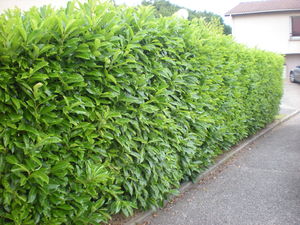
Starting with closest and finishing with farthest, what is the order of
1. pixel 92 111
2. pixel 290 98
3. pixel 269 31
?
pixel 92 111
pixel 290 98
pixel 269 31

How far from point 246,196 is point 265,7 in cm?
2781

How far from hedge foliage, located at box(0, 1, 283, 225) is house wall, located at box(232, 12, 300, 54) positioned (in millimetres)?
25777

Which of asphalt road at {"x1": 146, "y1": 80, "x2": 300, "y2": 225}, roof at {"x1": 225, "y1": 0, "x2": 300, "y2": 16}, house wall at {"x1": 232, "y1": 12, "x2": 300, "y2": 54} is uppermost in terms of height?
roof at {"x1": 225, "y1": 0, "x2": 300, "y2": 16}

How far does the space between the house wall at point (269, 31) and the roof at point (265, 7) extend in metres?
0.49

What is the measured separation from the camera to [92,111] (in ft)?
10.6

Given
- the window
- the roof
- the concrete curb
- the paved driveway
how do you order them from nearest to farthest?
the concrete curb, the paved driveway, the roof, the window

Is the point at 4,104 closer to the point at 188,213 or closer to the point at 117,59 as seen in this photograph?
the point at 117,59

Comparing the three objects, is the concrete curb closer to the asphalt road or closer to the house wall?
the asphalt road

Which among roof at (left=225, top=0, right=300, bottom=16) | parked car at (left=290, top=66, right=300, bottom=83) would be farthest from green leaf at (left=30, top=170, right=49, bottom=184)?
roof at (left=225, top=0, right=300, bottom=16)

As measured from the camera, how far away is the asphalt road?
4332 mm

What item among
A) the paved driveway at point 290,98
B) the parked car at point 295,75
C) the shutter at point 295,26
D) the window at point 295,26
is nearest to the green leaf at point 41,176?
the paved driveway at point 290,98

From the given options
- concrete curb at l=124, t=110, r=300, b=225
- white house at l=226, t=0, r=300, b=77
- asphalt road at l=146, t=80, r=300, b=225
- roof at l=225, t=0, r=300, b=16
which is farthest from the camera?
white house at l=226, t=0, r=300, b=77

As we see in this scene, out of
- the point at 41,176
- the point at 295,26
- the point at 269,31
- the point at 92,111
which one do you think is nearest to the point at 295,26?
the point at 295,26

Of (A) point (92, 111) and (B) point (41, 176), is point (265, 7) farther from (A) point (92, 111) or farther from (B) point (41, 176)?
(B) point (41, 176)
